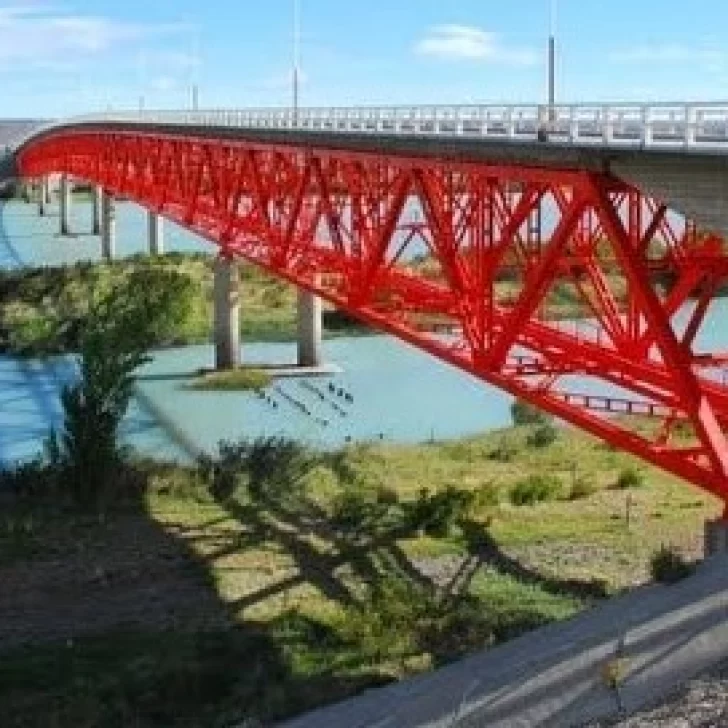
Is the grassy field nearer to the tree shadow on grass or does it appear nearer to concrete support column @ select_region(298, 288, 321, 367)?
the tree shadow on grass

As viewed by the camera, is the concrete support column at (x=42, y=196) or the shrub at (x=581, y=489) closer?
the shrub at (x=581, y=489)

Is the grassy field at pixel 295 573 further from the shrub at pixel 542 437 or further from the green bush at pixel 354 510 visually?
the shrub at pixel 542 437

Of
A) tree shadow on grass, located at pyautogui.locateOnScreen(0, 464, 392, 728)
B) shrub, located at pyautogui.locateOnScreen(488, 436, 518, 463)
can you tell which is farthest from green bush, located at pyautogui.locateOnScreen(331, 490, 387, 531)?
shrub, located at pyautogui.locateOnScreen(488, 436, 518, 463)

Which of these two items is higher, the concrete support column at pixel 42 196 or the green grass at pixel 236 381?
the concrete support column at pixel 42 196

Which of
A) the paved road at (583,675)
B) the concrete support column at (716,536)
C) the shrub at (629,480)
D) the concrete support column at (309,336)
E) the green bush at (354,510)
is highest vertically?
the paved road at (583,675)

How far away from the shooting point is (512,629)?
21406 mm

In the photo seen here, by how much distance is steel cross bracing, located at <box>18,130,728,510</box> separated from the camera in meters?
19.0

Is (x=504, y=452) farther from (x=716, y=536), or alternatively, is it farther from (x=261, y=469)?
(x=716, y=536)

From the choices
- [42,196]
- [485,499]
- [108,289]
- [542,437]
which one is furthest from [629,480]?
[42,196]

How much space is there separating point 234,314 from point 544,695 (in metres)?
43.1

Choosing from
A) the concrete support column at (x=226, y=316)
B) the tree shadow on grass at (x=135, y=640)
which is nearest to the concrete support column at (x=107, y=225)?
the concrete support column at (x=226, y=316)

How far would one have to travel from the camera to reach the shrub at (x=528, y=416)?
132ft

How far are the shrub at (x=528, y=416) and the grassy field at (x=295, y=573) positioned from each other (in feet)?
12.7

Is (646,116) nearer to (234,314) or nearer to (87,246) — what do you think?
(234,314)
